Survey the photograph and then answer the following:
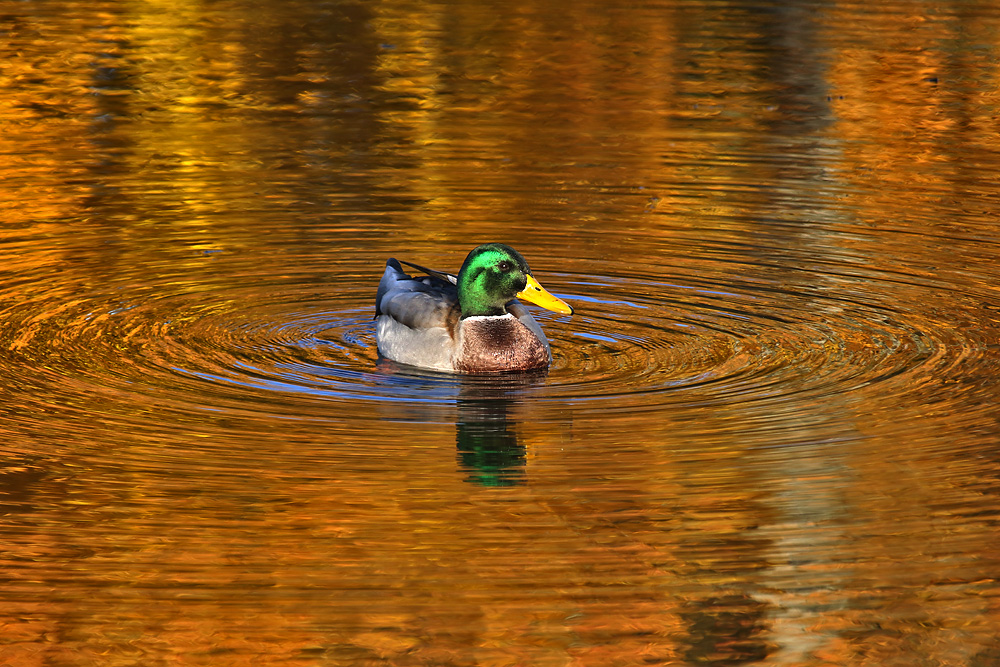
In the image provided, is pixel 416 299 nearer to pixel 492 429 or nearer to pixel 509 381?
pixel 509 381

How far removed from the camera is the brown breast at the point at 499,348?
10.5m

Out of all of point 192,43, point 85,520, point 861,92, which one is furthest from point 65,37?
point 85,520

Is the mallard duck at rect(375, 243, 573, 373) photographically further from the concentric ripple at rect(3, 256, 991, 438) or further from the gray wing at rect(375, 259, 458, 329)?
the concentric ripple at rect(3, 256, 991, 438)

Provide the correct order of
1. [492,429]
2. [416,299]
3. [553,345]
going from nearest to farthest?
[492,429]
[416,299]
[553,345]

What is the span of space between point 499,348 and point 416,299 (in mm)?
783

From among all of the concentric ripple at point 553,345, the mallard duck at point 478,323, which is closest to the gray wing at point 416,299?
the mallard duck at point 478,323

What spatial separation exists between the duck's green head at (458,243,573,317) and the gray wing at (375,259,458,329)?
0.25m

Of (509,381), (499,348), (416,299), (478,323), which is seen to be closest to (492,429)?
(509,381)

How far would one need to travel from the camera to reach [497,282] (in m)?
10.7

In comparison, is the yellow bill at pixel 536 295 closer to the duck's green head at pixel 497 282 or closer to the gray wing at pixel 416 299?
the duck's green head at pixel 497 282

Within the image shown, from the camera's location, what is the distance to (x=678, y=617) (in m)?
6.81

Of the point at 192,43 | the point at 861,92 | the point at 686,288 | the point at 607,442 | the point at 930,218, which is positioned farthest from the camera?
the point at 192,43

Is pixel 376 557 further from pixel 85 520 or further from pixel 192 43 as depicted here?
pixel 192 43

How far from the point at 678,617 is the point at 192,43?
1935 centimetres
